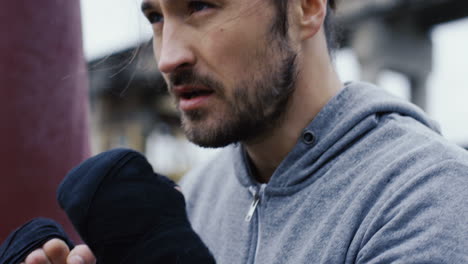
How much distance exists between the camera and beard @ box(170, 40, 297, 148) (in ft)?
5.61

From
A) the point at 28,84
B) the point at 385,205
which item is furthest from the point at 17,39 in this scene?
the point at 385,205

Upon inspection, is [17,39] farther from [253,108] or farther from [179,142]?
[179,142]

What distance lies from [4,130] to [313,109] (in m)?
0.96

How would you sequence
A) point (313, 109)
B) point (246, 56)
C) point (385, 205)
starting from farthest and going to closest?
point (313, 109) < point (246, 56) < point (385, 205)

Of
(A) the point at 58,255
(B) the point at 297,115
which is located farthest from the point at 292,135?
(A) the point at 58,255

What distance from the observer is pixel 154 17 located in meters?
1.88

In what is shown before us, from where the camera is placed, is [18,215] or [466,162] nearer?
[466,162]

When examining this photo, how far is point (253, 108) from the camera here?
173 cm

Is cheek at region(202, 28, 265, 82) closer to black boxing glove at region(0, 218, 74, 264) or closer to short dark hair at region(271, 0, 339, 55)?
short dark hair at region(271, 0, 339, 55)

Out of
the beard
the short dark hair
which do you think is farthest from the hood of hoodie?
the short dark hair

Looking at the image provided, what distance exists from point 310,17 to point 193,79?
45 cm

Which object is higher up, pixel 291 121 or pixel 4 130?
pixel 4 130

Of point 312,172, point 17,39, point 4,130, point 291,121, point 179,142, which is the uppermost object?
point 17,39

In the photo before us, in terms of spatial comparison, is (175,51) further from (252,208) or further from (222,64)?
(252,208)
